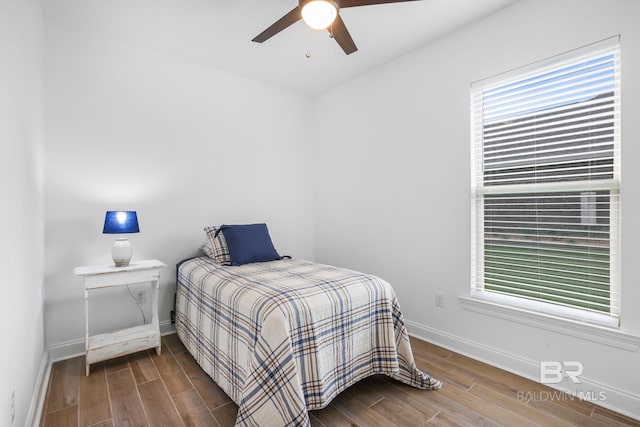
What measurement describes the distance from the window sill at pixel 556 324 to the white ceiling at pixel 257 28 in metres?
2.24

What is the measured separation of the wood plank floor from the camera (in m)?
1.78

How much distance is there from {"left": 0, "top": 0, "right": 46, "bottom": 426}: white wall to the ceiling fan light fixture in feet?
4.56

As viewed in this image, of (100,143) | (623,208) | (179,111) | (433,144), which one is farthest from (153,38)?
(623,208)

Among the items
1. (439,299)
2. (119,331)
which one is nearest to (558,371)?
(439,299)

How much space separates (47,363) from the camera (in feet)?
7.79

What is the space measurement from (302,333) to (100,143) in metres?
2.40

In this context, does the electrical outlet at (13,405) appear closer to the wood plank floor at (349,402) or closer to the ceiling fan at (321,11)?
the wood plank floor at (349,402)

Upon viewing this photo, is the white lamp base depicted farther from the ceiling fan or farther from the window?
the window

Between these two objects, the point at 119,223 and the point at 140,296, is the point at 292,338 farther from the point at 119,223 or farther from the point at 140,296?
the point at 140,296

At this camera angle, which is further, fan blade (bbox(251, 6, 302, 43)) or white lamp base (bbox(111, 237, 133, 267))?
white lamp base (bbox(111, 237, 133, 267))

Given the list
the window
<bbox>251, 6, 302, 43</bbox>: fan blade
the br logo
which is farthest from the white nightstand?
the br logo

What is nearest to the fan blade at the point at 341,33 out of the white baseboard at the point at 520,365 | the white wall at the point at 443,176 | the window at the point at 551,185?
the white wall at the point at 443,176

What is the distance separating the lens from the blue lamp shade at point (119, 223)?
2.42 metres

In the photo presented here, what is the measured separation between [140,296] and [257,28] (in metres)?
2.57
